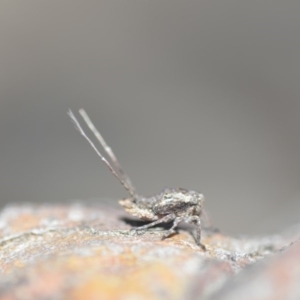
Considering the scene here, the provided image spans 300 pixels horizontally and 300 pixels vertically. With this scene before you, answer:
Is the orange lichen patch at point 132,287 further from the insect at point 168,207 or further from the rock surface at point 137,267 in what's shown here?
the insect at point 168,207

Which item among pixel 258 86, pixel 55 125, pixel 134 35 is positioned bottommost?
pixel 55 125

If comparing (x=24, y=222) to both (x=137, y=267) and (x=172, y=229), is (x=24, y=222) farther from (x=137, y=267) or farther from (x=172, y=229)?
(x=137, y=267)

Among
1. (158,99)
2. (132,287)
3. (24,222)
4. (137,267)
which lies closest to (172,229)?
(137,267)

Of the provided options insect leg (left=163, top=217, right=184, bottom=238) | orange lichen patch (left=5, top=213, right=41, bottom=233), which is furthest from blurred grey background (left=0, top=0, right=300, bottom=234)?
insect leg (left=163, top=217, right=184, bottom=238)

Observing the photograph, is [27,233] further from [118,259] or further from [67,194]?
[67,194]

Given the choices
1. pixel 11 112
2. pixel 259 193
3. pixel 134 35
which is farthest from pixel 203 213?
pixel 134 35

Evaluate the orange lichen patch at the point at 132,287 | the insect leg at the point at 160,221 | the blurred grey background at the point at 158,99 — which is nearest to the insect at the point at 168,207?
the insect leg at the point at 160,221
